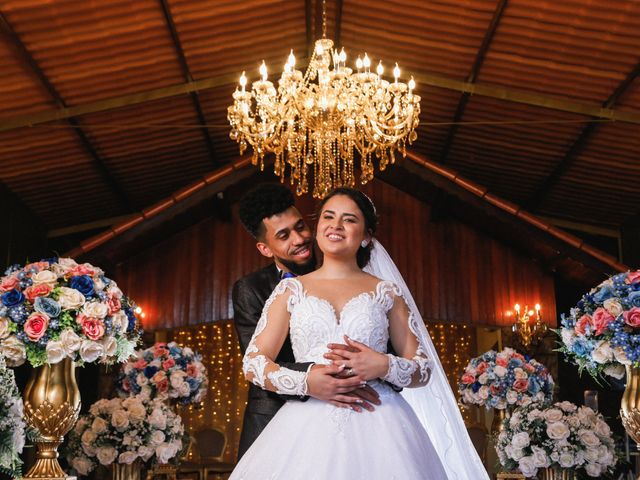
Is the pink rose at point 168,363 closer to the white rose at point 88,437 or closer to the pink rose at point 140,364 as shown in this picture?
the pink rose at point 140,364

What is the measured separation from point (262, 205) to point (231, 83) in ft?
20.4

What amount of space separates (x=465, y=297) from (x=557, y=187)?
5.74 feet

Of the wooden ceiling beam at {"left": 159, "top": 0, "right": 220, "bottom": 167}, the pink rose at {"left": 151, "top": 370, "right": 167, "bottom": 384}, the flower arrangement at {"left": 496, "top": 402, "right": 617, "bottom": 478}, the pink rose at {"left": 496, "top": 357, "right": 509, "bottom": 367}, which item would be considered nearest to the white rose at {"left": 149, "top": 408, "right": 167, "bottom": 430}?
the pink rose at {"left": 151, "top": 370, "right": 167, "bottom": 384}

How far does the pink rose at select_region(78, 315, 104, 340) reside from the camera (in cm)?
397

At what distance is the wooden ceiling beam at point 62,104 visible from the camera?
24.4ft

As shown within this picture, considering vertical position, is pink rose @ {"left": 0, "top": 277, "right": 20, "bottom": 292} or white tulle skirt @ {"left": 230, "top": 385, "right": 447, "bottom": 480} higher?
pink rose @ {"left": 0, "top": 277, "right": 20, "bottom": 292}

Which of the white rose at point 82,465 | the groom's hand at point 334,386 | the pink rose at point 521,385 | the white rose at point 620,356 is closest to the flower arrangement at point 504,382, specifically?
the pink rose at point 521,385

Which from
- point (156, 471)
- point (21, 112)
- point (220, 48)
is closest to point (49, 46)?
point (21, 112)

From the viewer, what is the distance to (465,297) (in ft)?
36.6

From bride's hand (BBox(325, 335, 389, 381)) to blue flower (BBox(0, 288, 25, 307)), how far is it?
1987 millimetres

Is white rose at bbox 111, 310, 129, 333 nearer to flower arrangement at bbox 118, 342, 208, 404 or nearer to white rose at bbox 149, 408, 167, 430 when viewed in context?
white rose at bbox 149, 408, 167, 430

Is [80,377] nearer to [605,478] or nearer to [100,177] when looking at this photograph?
[100,177]

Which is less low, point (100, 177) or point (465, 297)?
point (100, 177)

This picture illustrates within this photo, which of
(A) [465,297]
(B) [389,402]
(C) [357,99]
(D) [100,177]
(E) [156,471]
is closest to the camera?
(B) [389,402]
